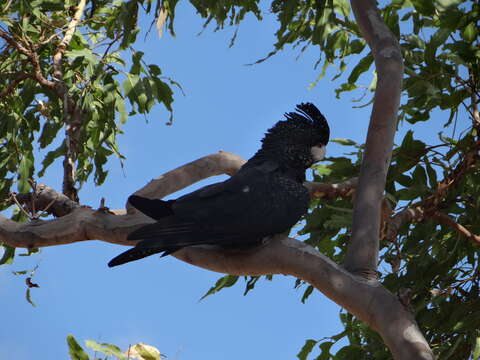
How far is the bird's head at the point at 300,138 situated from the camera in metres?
2.90

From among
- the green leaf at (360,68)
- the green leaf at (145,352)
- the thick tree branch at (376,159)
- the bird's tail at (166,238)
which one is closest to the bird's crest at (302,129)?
the thick tree branch at (376,159)

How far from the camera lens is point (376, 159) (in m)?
2.73

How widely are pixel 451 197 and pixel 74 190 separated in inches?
80.1

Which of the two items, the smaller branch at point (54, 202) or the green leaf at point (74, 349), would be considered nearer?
the green leaf at point (74, 349)

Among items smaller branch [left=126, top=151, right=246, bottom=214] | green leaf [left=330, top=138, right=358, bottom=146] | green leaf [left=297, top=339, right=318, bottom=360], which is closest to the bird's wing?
smaller branch [left=126, top=151, right=246, bottom=214]

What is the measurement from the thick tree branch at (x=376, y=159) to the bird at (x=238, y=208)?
0.25m

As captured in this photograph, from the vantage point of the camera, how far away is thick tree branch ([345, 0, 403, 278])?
2.61m

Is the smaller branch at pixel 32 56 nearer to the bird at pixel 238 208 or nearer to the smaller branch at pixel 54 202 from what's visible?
the smaller branch at pixel 54 202

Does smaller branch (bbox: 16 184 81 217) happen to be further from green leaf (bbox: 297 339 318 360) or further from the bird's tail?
green leaf (bbox: 297 339 318 360)

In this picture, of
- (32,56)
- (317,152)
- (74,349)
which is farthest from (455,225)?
(32,56)

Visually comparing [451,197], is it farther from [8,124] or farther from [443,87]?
[8,124]

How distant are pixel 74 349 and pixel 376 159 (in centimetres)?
157

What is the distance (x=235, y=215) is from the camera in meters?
2.52

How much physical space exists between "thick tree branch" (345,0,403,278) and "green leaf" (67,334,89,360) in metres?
1.25
